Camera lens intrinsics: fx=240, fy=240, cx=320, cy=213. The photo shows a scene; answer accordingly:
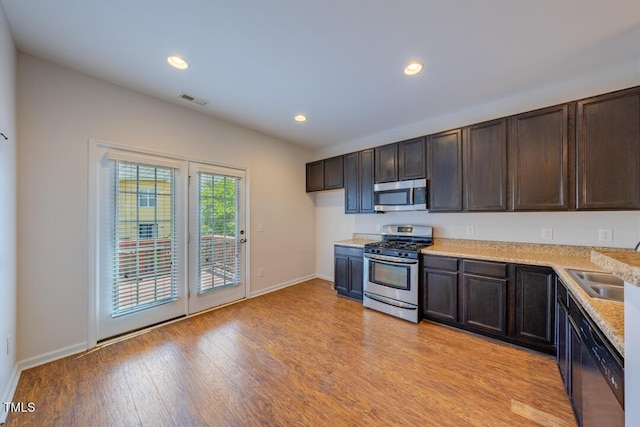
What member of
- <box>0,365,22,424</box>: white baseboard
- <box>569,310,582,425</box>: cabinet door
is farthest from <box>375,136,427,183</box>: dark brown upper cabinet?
<box>0,365,22,424</box>: white baseboard

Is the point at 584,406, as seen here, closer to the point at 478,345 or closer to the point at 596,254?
the point at 596,254

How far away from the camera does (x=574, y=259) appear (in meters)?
2.35

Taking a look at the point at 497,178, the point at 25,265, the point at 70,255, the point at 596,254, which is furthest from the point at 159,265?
the point at 497,178

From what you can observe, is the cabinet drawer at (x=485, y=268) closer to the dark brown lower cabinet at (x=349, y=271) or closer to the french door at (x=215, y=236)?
the dark brown lower cabinet at (x=349, y=271)

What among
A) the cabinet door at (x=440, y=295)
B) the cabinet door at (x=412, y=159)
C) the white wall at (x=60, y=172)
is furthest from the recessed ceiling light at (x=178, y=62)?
the cabinet door at (x=440, y=295)

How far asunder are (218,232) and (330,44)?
2721mm

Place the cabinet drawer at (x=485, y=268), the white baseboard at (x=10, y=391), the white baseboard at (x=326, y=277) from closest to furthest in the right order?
1. the white baseboard at (x=10, y=391)
2. the cabinet drawer at (x=485, y=268)
3. the white baseboard at (x=326, y=277)

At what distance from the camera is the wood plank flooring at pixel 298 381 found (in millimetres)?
1617

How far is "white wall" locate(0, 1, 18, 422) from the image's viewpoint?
1674 millimetres

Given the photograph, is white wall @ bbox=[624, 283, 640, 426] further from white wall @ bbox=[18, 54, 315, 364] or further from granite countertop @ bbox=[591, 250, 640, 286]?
white wall @ bbox=[18, 54, 315, 364]

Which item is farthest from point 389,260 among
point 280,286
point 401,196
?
point 280,286

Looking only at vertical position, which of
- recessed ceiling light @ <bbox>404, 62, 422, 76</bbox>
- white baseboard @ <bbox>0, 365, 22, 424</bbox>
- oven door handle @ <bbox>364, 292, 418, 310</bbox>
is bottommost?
white baseboard @ <bbox>0, 365, 22, 424</bbox>

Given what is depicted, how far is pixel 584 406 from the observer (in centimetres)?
130

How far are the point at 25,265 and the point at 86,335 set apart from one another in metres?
0.85
